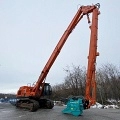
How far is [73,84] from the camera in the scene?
60.4 metres

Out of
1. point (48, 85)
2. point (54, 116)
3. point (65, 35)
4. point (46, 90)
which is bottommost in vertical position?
point (54, 116)

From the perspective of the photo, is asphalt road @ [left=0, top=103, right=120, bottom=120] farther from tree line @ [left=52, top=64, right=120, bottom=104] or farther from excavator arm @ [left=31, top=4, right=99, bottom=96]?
tree line @ [left=52, top=64, right=120, bottom=104]

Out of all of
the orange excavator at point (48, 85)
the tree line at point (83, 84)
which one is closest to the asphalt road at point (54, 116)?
the orange excavator at point (48, 85)

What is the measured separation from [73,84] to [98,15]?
40.6 metres

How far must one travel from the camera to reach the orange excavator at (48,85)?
19.1 m

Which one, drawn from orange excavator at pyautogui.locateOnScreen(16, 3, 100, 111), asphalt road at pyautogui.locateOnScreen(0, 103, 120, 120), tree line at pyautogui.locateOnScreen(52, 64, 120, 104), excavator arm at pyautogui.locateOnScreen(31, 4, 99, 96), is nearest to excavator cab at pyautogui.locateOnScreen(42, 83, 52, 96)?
Answer: orange excavator at pyautogui.locateOnScreen(16, 3, 100, 111)

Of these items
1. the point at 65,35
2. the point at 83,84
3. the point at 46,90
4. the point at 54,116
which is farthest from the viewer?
the point at 83,84

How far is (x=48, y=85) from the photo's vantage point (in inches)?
1075

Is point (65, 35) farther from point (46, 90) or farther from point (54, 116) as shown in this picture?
point (54, 116)

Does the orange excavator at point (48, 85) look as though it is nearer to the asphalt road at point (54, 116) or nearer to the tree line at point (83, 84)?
the asphalt road at point (54, 116)

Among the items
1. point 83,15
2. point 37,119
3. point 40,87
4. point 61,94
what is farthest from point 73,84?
point 37,119

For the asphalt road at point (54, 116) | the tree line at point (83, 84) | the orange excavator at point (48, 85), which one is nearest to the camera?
the asphalt road at point (54, 116)

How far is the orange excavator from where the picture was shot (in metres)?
19.1

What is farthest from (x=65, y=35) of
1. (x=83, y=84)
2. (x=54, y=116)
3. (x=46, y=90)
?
(x=83, y=84)
